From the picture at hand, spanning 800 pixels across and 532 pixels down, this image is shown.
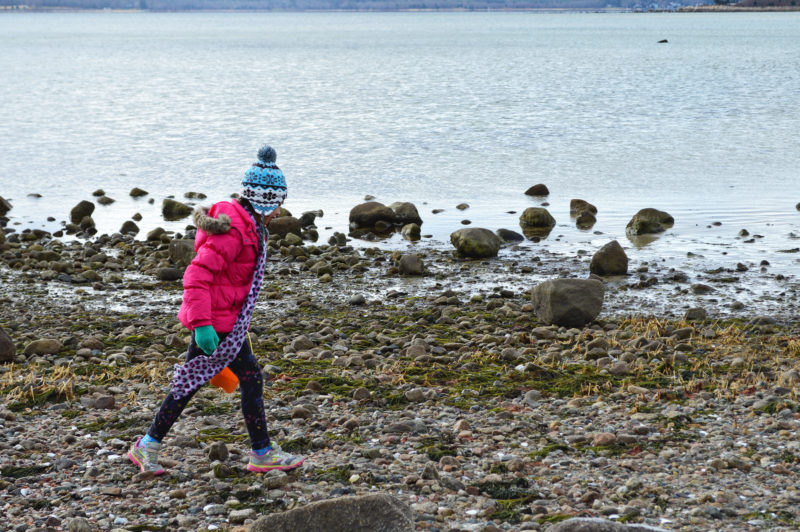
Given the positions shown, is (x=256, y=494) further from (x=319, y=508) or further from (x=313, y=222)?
(x=313, y=222)

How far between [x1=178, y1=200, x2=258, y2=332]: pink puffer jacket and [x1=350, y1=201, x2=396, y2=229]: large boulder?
536 inches

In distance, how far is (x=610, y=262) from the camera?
15.6 m

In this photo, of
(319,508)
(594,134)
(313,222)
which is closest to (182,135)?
(594,134)

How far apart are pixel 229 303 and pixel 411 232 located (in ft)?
41.9

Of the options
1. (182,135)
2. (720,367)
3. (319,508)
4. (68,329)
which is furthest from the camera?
(182,135)

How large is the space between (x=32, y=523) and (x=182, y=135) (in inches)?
1353

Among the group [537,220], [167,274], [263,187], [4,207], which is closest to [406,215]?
[537,220]

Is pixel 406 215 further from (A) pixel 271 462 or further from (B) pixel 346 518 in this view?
(B) pixel 346 518

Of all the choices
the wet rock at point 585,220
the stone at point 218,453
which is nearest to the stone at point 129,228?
the wet rock at point 585,220

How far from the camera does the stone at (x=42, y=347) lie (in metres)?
10.6

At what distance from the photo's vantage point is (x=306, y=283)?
49.7 feet

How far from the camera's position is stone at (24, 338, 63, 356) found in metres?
10.6

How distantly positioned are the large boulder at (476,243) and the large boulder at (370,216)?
338 centimetres

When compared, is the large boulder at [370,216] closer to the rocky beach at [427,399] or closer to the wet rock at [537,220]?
the wet rock at [537,220]
